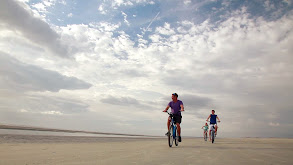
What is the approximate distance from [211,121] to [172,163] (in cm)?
1484

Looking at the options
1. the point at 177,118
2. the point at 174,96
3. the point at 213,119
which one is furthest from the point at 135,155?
the point at 213,119

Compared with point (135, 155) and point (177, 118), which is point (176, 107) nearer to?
point (177, 118)

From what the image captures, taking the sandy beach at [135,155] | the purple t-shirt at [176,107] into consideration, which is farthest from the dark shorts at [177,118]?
the sandy beach at [135,155]

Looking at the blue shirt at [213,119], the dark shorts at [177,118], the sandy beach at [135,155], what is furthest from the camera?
the blue shirt at [213,119]

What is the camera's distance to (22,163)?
3.77 m

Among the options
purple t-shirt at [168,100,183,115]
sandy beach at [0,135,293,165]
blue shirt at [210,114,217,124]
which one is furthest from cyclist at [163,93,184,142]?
blue shirt at [210,114,217,124]

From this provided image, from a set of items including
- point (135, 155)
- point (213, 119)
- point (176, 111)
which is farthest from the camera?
point (213, 119)

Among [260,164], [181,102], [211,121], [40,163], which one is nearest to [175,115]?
[181,102]

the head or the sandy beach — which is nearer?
the sandy beach

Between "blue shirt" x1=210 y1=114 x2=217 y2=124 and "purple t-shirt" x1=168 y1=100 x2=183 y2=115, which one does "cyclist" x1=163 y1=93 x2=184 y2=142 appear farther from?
"blue shirt" x1=210 y1=114 x2=217 y2=124

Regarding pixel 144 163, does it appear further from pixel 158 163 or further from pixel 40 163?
pixel 40 163

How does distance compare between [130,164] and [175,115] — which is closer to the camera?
[130,164]

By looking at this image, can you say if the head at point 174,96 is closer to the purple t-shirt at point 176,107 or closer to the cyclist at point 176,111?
the cyclist at point 176,111

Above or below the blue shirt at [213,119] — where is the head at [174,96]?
above
